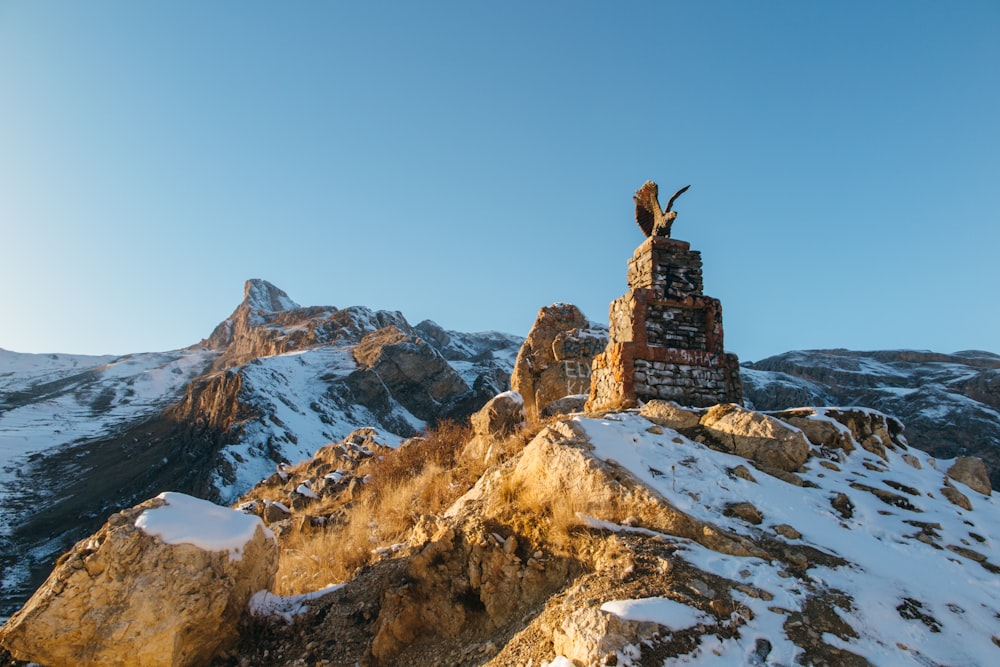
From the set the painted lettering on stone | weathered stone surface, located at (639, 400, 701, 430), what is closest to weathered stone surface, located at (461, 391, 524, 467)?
weathered stone surface, located at (639, 400, 701, 430)

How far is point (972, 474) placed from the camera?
6.49m

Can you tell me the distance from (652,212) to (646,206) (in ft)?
0.63

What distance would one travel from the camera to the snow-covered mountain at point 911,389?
1264 inches

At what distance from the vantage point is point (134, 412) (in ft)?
173

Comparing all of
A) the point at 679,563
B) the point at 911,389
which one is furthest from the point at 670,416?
the point at 911,389

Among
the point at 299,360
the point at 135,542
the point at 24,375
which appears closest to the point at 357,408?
the point at 299,360

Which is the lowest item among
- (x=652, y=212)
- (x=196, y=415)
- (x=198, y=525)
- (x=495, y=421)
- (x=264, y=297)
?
(x=196, y=415)

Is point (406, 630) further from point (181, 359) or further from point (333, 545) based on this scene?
point (181, 359)

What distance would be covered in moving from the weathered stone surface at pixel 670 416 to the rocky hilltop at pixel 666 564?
3 centimetres

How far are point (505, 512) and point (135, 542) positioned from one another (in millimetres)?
3144

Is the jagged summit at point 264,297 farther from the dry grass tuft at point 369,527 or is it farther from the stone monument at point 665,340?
the stone monument at point 665,340

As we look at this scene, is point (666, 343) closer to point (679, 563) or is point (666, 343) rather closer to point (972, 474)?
point (972, 474)

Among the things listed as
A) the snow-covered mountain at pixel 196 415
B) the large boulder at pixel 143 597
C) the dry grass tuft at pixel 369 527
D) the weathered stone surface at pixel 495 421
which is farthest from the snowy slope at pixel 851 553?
the snow-covered mountain at pixel 196 415

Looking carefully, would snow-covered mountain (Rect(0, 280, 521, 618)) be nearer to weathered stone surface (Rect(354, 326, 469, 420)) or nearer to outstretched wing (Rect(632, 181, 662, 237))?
weathered stone surface (Rect(354, 326, 469, 420))
